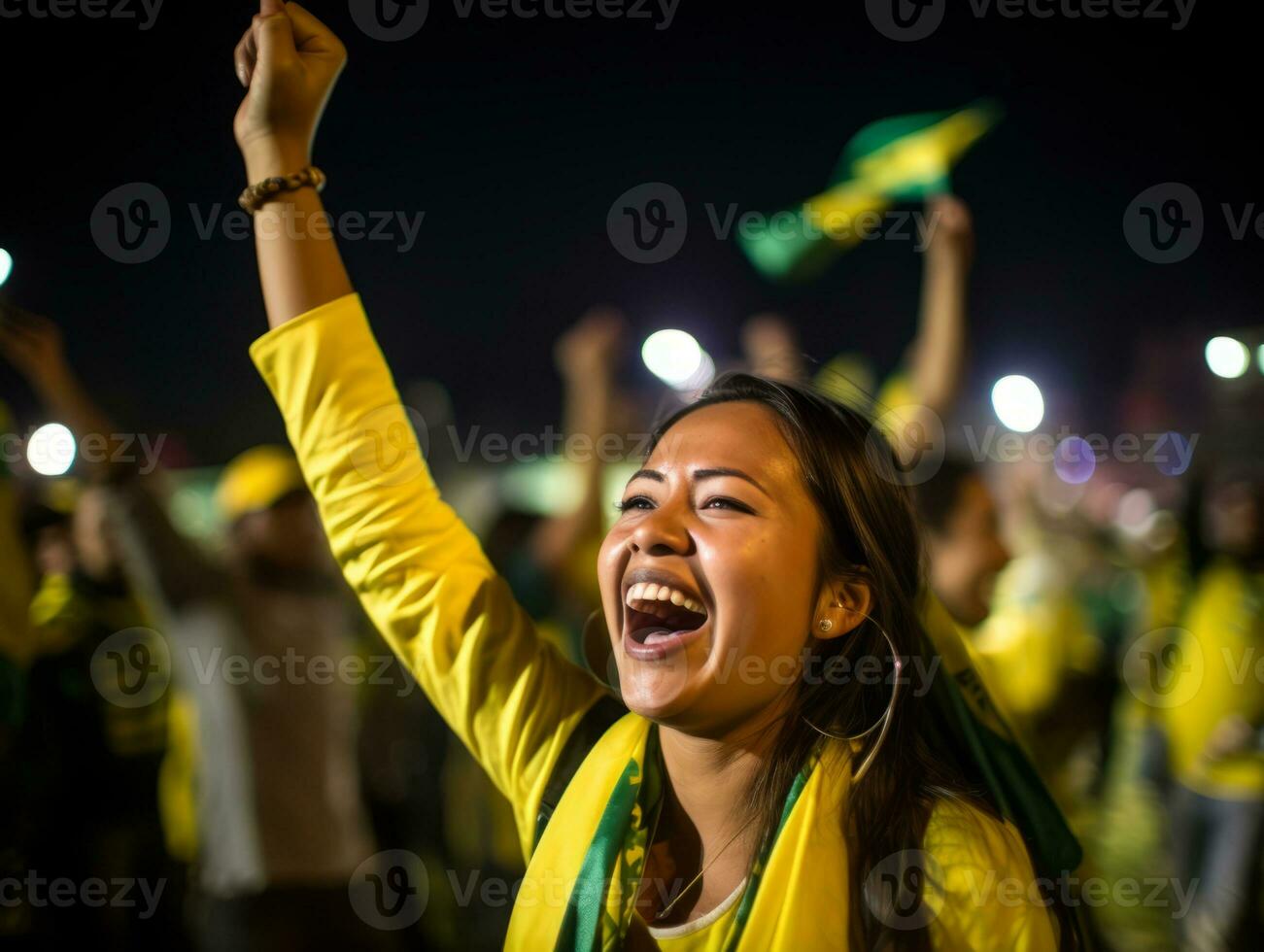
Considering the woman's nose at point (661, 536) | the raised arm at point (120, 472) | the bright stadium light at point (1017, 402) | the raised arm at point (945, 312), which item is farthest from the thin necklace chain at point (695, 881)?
the bright stadium light at point (1017, 402)

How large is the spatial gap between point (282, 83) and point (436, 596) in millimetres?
710

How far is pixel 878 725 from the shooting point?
4.21 feet

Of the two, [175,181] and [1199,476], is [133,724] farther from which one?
[1199,476]

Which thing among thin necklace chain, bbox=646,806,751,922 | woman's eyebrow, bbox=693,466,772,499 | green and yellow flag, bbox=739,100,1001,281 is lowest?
thin necklace chain, bbox=646,806,751,922

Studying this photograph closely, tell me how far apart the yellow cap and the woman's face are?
155 centimetres

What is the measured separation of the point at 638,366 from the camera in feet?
9.77

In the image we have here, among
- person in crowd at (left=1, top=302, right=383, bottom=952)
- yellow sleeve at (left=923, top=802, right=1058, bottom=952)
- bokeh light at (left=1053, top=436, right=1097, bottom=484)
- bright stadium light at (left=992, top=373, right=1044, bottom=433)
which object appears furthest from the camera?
bokeh light at (left=1053, top=436, right=1097, bottom=484)

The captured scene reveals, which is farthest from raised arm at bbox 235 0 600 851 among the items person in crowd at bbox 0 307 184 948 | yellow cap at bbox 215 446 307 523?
Answer: person in crowd at bbox 0 307 184 948

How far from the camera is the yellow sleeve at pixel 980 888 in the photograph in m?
1.07

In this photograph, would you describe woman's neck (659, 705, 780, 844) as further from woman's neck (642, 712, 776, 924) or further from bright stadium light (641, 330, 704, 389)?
bright stadium light (641, 330, 704, 389)

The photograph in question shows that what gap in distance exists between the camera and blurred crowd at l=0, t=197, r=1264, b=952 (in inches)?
87.4

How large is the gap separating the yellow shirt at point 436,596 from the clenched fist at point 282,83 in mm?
223

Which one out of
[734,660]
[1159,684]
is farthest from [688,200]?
[1159,684]

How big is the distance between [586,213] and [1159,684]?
88.7 inches
